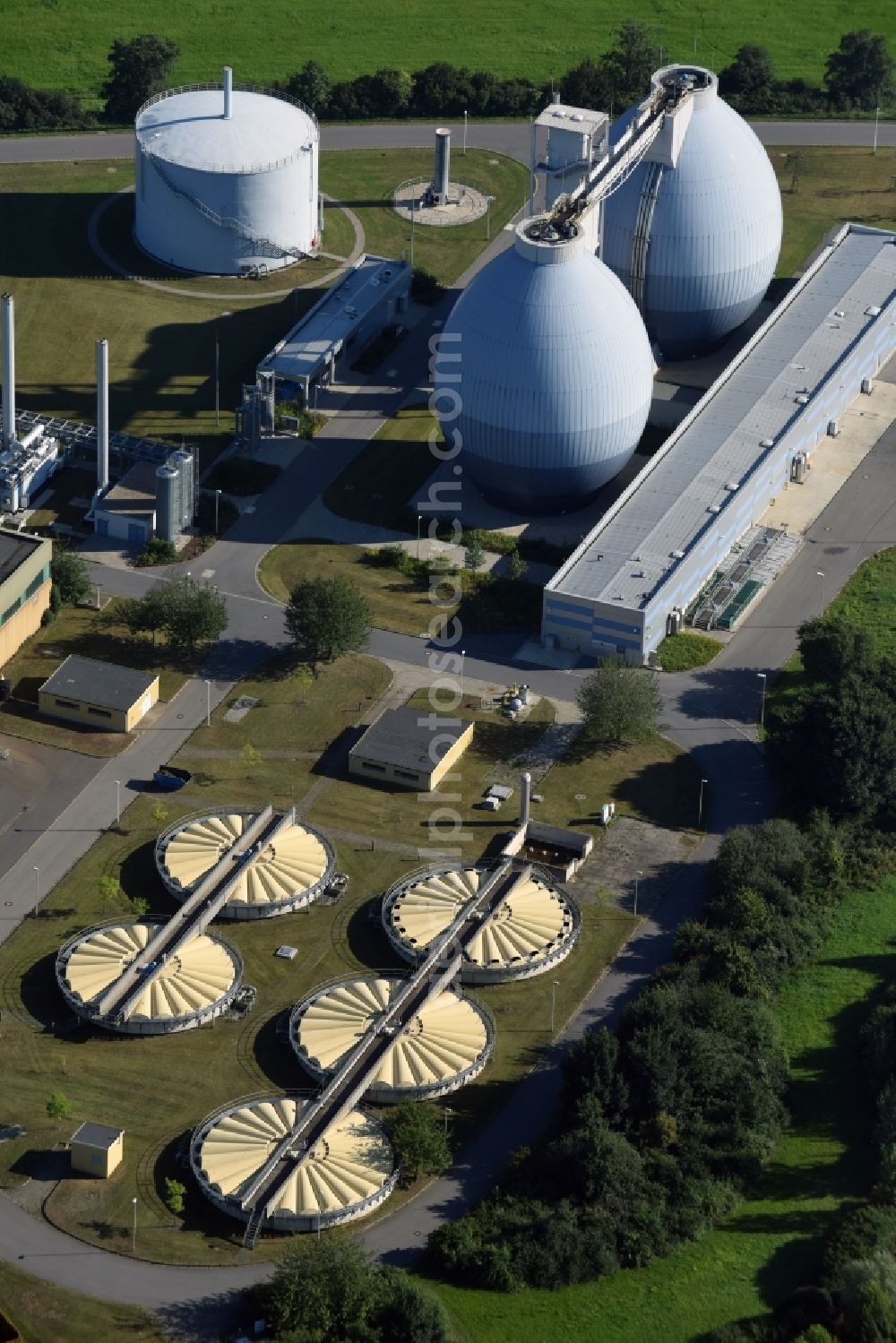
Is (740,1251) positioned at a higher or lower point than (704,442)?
lower

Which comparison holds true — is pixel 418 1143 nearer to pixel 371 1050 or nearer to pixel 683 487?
pixel 371 1050

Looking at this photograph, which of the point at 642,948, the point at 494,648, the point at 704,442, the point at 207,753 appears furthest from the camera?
the point at 704,442

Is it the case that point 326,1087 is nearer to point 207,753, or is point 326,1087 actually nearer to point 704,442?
point 207,753

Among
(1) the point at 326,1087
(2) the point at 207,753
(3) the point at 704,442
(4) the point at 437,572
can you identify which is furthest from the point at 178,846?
(3) the point at 704,442

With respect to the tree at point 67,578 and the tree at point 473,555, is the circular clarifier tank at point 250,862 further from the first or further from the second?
the tree at point 473,555

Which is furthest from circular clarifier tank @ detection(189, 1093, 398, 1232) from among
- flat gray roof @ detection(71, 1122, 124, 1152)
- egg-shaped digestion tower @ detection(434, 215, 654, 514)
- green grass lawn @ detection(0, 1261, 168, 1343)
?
egg-shaped digestion tower @ detection(434, 215, 654, 514)

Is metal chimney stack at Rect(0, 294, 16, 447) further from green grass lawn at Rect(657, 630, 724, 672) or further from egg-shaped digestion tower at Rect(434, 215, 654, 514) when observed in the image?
green grass lawn at Rect(657, 630, 724, 672)
